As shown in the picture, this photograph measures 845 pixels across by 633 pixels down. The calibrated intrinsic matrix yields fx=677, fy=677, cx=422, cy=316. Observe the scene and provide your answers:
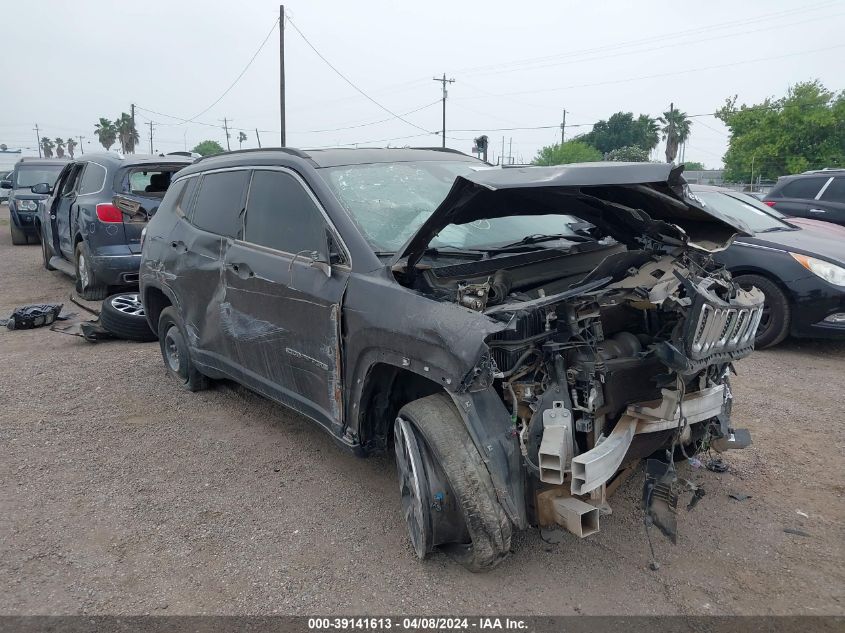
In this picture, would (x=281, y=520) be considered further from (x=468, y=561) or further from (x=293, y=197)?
(x=293, y=197)

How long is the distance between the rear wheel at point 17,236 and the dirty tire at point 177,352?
1281 cm

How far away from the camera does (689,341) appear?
109 inches

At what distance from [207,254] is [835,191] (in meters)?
9.72

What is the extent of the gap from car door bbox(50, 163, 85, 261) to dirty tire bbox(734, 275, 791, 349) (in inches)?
331

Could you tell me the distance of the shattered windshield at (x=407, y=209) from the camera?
3668 mm

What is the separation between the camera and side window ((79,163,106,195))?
8.73 m

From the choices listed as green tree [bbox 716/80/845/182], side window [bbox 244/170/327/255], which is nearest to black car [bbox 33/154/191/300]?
side window [bbox 244/170/327/255]

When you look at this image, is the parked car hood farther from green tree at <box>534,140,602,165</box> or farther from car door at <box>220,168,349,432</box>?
green tree at <box>534,140,602,165</box>

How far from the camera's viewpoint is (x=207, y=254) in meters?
4.71

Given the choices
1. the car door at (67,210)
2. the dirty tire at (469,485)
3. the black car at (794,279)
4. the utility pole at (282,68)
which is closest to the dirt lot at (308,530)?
the dirty tire at (469,485)

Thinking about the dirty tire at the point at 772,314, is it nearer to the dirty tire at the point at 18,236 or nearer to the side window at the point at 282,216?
the side window at the point at 282,216

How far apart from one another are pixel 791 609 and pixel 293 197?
3.20 m

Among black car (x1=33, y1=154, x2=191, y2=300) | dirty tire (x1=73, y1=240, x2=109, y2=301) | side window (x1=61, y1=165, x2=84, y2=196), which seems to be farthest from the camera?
side window (x1=61, y1=165, x2=84, y2=196)

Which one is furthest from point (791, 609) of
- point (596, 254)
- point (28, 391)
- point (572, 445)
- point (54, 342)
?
point (54, 342)
